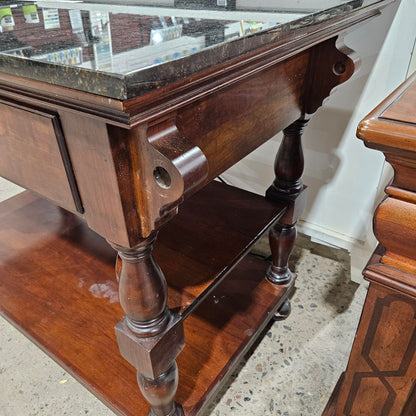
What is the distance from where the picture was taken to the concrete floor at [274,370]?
2.80 feet

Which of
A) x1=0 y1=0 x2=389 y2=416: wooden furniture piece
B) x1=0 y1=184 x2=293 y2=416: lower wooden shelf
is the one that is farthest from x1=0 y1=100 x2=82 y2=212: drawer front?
x1=0 y1=184 x2=293 y2=416: lower wooden shelf

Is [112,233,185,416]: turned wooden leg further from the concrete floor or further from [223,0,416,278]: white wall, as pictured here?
[223,0,416,278]: white wall

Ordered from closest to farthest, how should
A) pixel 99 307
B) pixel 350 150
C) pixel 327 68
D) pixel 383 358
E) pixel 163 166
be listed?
pixel 163 166 → pixel 383 358 → pixel 327 68 → pixel 99 307 → pixel 350 150

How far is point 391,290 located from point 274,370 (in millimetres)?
559

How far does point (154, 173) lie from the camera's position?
402 millimetres

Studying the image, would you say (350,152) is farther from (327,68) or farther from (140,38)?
(140,38)

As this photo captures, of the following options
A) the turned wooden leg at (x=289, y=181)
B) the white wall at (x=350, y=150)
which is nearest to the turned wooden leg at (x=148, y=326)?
the turned wooden leg at (x=289, y=181)

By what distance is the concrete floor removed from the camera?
85 cm

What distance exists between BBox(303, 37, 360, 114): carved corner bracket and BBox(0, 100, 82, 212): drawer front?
0.46 m

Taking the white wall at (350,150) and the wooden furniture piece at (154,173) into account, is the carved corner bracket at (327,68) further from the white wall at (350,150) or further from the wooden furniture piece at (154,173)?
the white wall at (350,150)

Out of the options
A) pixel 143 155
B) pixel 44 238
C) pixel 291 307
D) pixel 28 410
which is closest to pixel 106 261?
pixel 44 238

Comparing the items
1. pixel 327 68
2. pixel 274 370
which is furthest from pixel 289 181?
pixel 274 370

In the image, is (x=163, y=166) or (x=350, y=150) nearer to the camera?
(x=163, y=166)

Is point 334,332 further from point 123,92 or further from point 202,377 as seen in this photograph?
point 123,92
